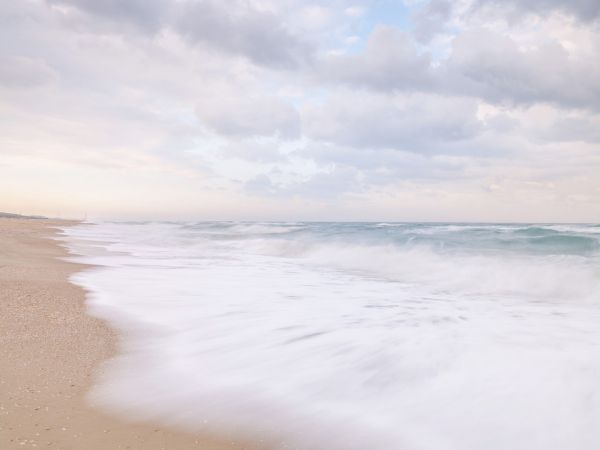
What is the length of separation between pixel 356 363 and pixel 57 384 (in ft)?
7.82

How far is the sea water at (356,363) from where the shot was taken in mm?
2816

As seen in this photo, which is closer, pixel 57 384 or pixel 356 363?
pixel 57 384

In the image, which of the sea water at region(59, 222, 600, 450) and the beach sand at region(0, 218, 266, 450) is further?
the sea water at region(59, 222, 600, 450)

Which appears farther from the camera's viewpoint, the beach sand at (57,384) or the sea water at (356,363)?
the sea water at (356,363)

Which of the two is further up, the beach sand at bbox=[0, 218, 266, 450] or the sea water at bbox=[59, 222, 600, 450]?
the beach sand at bbox=[0, 218, 266, 450]

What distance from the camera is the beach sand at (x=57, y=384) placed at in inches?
95.9

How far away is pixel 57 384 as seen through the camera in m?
3.15

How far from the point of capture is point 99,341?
4.34 m

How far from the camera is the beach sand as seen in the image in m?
2.44

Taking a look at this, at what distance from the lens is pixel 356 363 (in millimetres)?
3977

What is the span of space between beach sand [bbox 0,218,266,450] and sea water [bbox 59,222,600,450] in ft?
0.56

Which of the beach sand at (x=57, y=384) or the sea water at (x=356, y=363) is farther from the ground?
the beach sand at (x=57, y=384)

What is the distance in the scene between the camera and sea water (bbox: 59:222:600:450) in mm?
2816

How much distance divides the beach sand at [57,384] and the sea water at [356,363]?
17cm
